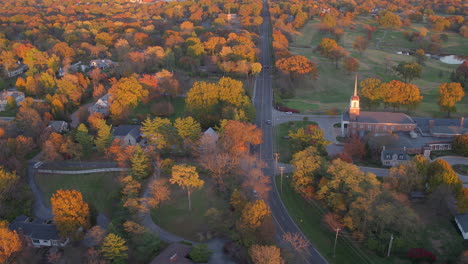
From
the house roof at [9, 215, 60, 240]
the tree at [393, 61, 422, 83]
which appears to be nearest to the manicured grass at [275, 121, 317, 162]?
the tree at [393, 61, 422, 83]

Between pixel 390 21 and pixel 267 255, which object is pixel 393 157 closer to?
pixel 267 255

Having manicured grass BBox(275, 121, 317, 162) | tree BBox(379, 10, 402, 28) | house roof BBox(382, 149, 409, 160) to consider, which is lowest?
manicured grass BBox(275, 121, 317, 162)

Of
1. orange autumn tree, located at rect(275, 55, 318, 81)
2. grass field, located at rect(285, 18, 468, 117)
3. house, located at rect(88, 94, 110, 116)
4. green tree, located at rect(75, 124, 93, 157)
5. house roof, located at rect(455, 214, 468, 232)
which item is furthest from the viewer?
orange autumn tree, located at rect(275, 55, 318, 81)

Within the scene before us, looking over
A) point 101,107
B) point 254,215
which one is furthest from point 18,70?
point 254,215

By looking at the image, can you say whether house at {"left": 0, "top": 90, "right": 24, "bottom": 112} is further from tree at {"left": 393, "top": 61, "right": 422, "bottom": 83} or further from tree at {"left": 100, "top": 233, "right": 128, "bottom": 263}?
tree at {"left": 393, "top": 61, "right": 422, "bottom": 83}

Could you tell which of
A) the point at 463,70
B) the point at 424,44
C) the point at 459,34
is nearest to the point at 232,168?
the point at 463,70

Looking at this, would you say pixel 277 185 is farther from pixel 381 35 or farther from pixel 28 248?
pixel 381 35

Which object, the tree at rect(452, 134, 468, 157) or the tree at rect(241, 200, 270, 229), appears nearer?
the tree at rect(241, 200, 270, 229)
